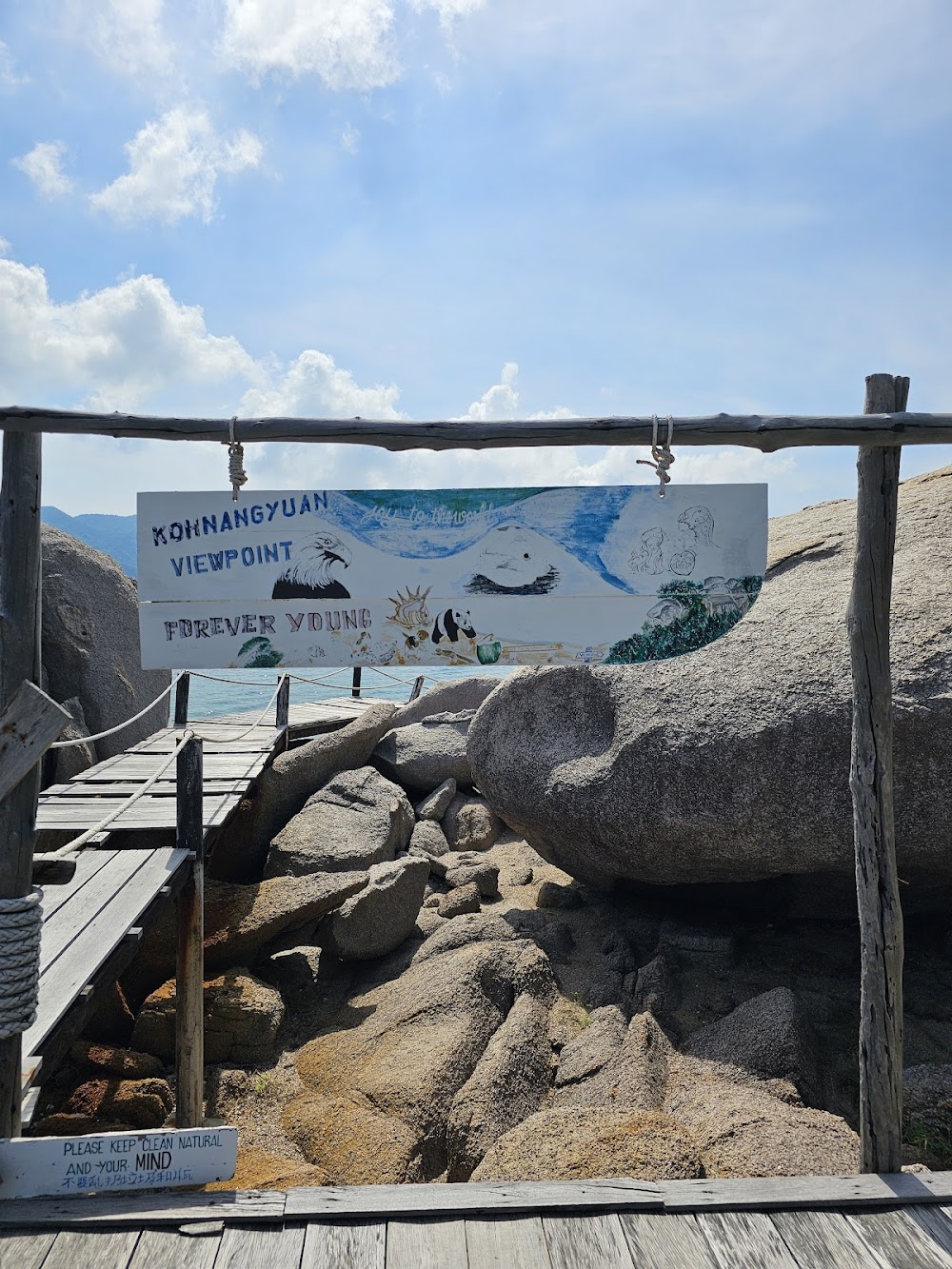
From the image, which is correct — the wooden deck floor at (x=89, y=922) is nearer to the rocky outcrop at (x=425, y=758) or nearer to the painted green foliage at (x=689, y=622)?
the painted green foliage at (x=689, y=622)

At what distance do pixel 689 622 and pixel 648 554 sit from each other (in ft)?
1.00

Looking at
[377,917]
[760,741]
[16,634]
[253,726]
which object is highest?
[16,634]

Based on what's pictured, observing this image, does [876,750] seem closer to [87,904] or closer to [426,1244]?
[426,1244]

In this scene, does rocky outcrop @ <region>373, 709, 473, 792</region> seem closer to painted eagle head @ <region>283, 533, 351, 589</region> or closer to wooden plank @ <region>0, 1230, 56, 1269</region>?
painted eagle head @ <region>283, 533, 351, 589</region>

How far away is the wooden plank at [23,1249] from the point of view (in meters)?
2.69

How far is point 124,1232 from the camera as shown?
285 centimetres

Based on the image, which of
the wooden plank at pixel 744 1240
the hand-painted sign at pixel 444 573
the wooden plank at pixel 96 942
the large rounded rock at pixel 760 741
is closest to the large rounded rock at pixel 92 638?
the wooden plank at pixel 96 942

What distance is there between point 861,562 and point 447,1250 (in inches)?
104

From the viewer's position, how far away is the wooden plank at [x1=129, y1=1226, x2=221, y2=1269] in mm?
2705

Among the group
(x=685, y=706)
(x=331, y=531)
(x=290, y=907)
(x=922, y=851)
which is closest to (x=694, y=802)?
(x=685, y=706)

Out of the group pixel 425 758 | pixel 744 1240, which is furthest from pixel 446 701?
pixel 744 1240

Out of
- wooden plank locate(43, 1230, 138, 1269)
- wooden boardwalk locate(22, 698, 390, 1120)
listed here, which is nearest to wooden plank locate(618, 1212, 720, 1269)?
wooden plank locate(43, 1230, 138, 1269)

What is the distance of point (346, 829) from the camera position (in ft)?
30.3

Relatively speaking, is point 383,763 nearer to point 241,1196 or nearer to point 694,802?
point 694,802
